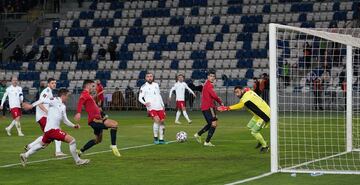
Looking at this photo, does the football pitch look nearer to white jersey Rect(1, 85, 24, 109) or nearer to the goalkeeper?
the goalkeeper

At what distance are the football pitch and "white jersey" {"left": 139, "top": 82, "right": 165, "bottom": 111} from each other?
1.15m

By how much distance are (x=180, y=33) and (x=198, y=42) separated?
1871mm

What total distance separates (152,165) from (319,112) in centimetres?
2191

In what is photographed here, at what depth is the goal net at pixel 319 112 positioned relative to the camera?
18125mm

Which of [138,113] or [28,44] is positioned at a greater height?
[28,44]

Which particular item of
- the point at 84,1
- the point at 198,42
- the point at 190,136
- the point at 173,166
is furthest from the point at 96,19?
the point at 173,166

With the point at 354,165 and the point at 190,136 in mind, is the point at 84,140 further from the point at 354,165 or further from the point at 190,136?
the point at 354,165

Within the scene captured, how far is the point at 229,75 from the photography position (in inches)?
1981

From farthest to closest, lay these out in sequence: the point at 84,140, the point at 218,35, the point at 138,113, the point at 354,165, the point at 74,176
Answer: the point at 218,35 < the point at 138,113 < the point at 84,140 < the point at 354,165 < the point at 74,176

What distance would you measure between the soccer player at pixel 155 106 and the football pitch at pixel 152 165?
0.42 metres

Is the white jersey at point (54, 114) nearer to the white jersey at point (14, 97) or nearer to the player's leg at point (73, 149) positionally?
the player's leg at point (73, 149)

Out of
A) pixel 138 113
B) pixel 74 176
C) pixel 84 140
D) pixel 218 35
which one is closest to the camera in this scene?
pixel 74 176

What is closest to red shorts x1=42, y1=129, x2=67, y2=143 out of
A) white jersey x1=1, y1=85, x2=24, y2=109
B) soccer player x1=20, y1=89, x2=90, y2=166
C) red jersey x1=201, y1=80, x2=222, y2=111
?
soccer player x1=20, y1=89, x2=90, y2=166

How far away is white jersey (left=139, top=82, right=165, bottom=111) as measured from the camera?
26391 mm
